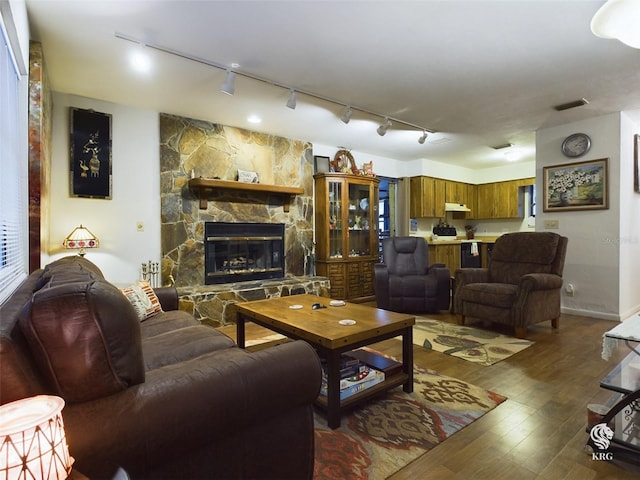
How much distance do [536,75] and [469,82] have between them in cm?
54

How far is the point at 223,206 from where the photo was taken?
434 cm

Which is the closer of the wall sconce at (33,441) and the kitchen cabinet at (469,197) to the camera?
the wall sconce at (33,441)

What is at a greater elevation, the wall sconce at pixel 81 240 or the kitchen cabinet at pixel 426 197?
the kitchen cabinet at pixel 426 197

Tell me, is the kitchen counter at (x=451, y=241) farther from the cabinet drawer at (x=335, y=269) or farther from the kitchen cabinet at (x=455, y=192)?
the cabinet drawer at (x=335, y=269)

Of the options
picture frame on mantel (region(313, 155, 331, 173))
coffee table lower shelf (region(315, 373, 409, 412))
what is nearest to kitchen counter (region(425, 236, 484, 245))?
picture frame on mantel (region(313, 155, 331, 173))

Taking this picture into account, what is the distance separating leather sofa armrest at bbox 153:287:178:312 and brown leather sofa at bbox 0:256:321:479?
146 cm

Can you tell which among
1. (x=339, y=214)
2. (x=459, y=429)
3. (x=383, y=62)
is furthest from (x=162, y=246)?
(x=459, y=429)

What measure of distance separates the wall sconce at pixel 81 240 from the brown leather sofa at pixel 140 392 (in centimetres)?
218

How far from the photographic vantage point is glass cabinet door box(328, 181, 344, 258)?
17.0 ft

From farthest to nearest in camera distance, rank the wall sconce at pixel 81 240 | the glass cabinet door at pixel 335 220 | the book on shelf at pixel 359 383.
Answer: the glass cabinet door at pixel 335 220 < the wall sconce at pixel 81 240 < the book on shelf at pixel 359 383

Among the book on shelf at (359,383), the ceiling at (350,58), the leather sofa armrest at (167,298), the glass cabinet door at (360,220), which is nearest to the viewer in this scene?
the book on shelf at (359,383)

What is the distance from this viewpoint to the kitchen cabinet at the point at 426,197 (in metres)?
6.12

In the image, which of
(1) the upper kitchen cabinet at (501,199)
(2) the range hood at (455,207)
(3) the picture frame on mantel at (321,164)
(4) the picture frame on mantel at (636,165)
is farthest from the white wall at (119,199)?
(1) the upper kitchen cabinet at (501,199)

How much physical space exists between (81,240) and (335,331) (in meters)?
2.72
